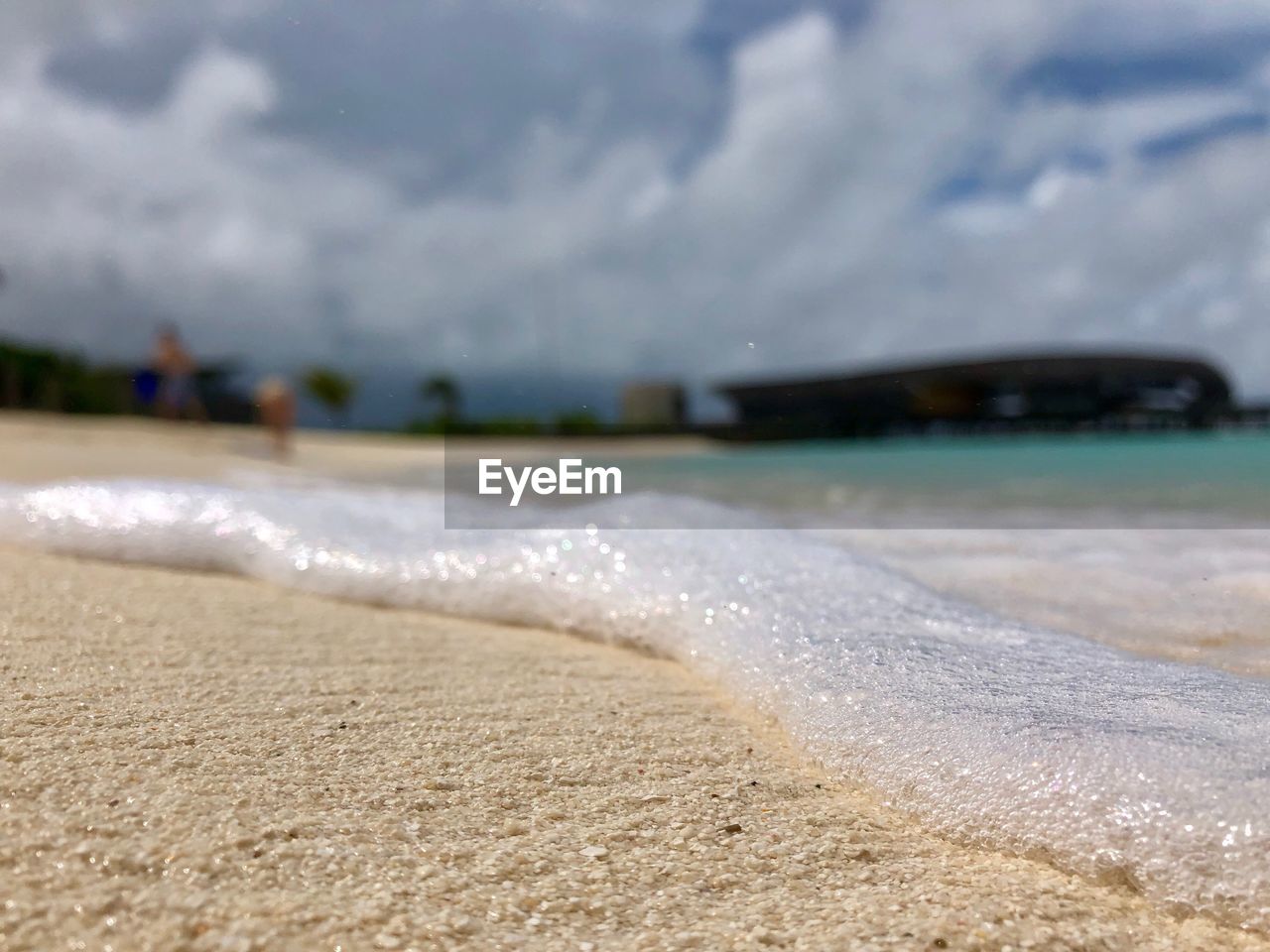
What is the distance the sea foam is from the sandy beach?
0.07m

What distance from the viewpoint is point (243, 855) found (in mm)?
952

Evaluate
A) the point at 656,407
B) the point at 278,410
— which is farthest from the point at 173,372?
the point at 656,407

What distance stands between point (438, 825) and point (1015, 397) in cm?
1383

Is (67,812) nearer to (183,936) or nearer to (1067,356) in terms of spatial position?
(183,936)

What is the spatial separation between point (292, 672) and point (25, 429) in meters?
8.02

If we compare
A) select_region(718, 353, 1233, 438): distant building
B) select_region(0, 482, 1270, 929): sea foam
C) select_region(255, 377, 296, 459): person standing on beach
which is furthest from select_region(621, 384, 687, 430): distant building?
select_region(0, 482, 1270, 929): sea foam

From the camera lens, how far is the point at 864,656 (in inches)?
66.3

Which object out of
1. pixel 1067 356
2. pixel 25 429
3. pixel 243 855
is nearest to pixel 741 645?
pixel 243 855

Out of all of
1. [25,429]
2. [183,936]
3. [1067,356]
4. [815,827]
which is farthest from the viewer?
[1067,356]

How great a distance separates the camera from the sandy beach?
0.89 metres

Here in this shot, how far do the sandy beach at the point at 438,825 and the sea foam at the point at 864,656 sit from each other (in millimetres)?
65

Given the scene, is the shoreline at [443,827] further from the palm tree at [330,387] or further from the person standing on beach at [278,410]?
the palm tree at [330,387]

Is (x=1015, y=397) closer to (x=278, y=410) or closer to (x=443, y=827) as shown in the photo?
(x=278, y=410)

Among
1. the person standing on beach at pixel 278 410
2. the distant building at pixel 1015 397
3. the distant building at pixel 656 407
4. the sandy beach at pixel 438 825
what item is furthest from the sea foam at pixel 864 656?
the distant building at pixel 656 407
